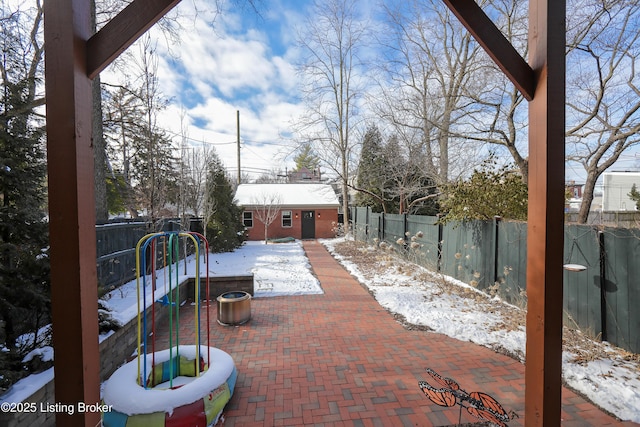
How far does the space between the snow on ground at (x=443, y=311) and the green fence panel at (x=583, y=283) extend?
298mm

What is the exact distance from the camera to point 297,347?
4.58 meters

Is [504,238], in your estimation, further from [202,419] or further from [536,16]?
[202,419]

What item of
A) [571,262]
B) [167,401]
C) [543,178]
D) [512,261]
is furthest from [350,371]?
[512,261]

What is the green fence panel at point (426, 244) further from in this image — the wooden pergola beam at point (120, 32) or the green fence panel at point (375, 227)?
the wooden pergola beam at point (120, 32)

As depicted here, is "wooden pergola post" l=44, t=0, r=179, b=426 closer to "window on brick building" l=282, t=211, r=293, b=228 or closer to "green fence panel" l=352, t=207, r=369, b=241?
"green fence panel" l=352, t=207, r=369, b=241

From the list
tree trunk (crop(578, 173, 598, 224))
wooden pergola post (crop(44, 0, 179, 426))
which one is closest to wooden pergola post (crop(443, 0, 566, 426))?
wooden pergola post (crop(44, 0, 179, 426))

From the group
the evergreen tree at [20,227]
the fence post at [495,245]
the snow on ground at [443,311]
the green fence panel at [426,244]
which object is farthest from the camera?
the green fence panel at [426,244]

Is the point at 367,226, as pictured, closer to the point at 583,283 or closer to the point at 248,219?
the point at 248,219

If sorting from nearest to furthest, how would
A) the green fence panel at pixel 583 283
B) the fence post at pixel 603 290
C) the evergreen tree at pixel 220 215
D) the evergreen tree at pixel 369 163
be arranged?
the fence post at pixel 603 290, the green fence panel at pixel 583 283, the evergreen tree at pixel 220 215, the evergreen tree at pixel 369 163

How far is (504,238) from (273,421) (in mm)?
5999

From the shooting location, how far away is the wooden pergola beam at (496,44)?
6.11 feet

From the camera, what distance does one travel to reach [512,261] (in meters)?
6.37

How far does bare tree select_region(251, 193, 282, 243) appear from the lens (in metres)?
19.1

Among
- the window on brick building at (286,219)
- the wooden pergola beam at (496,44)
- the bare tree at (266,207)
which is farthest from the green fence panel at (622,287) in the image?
the window on brick building at (286,219)
